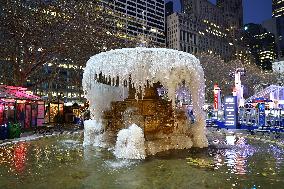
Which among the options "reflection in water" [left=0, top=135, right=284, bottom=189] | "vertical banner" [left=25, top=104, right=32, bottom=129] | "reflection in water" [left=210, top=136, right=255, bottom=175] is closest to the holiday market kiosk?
"vertical banner" [left=25, top=104, right=32, bottom=129]

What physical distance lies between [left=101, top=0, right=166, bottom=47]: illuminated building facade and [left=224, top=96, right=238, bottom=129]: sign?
375 feet

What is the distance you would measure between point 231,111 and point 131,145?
14.4 meters

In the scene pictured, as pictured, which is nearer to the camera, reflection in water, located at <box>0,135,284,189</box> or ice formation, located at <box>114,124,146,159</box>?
reflection in water, located at <box>0,135,284,189</box>

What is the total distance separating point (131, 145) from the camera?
369 inches

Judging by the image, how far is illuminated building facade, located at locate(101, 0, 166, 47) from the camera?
5482 inches

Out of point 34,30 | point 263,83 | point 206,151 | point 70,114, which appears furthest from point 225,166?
point 263,83

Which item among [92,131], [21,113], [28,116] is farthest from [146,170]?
[28,116]

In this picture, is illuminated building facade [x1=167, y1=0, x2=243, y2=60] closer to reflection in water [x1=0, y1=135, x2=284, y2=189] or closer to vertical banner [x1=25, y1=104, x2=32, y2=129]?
vertical banner [x1=25, y1=104, x2=32, y2=129]

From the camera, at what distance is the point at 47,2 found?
25.5m

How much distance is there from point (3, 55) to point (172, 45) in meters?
125

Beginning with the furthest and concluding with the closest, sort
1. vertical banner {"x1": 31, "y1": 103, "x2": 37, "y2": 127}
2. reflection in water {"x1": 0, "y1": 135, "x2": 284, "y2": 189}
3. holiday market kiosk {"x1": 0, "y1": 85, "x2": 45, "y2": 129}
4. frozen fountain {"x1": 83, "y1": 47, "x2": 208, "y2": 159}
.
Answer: vertical banner {"x1": 31, "y1": 103, "x2": 37, "y2": 127} < holiday market kiosk {"x1": 0, "y1": 85, "x2": 45, "y2": 129} < frozen fountain {"x1": 83, "y1": 47, "x2": 208, "y2": 159} < reflection in water {"x1": 0, "y1": 135, "x2": 284, "y2": 189}

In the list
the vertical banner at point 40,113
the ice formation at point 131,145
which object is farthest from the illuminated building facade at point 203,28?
the ice formation at point 131,145

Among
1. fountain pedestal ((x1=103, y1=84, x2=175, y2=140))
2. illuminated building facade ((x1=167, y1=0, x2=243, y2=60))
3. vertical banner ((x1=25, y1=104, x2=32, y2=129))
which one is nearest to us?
fountain pedestal ((x1=103, y1=84, x2=175, y2=140))

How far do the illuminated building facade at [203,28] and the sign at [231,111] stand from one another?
109981 mm
